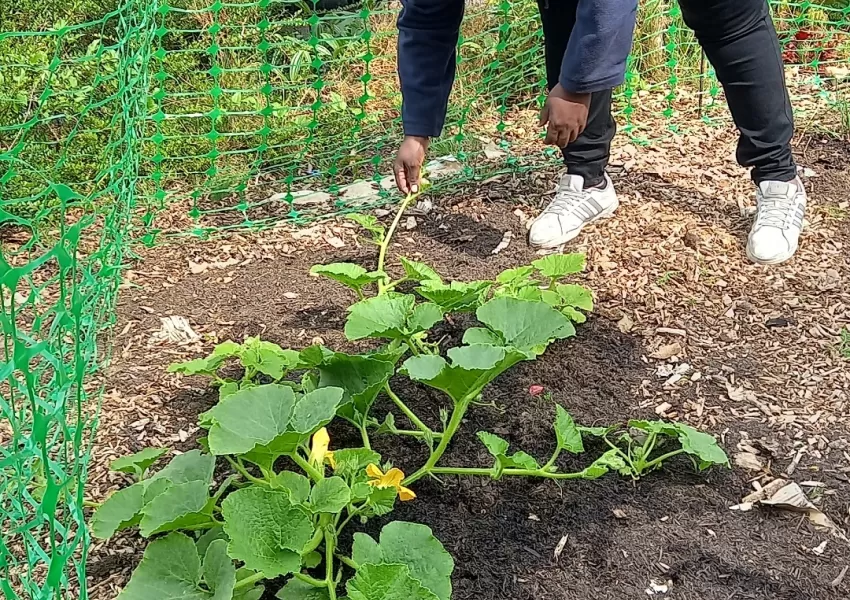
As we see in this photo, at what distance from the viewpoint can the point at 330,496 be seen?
1551mm

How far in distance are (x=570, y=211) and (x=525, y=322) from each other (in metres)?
1.08

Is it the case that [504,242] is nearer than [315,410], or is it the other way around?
[315,410]

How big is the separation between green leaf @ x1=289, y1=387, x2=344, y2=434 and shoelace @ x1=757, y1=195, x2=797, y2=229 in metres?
1.66

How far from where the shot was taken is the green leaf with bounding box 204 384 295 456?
5.12ft

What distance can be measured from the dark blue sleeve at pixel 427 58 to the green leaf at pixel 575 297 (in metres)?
0.52

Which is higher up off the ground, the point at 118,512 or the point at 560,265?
the point at 560,265

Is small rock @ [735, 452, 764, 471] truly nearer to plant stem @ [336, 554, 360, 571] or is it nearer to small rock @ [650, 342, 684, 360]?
small rock @ [650, 342, 684, 360]

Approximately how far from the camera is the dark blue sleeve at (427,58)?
7.14 feet

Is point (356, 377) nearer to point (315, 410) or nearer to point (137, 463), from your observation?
point (315, 410)

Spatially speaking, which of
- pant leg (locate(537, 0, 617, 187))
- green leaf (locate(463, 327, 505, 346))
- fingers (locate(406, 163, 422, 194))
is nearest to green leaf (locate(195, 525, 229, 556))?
green leaf (locate(463, 327, 505, 346))

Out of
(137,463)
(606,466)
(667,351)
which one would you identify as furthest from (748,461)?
(137,463)

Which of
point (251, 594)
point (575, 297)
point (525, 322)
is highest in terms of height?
point (525, 322)

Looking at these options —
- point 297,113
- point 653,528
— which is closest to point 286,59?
point 297,113

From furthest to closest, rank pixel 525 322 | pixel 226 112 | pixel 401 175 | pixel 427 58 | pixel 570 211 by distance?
pixel 226 112 → pixel 570 211 → pixel 401 175 → pixel 427 58 → pixel 525 322
